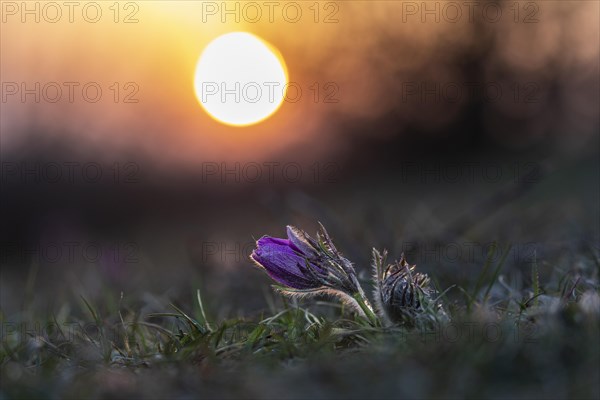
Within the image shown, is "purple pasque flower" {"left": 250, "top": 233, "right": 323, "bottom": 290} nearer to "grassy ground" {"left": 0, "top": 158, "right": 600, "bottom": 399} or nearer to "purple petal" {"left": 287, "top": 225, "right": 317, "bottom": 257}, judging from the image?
"purple petal" {"left": 287, "top": 225, "right": 317, "bottom": 257}

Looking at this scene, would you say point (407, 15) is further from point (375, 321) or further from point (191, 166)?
point (375, 321)

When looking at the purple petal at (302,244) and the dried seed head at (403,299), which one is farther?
the purple petal at (302,244)

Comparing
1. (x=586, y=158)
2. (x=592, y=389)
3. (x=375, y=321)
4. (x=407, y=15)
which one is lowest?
(x=586, y=158)

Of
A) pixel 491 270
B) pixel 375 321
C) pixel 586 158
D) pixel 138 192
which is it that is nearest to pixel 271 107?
pixel 138 192

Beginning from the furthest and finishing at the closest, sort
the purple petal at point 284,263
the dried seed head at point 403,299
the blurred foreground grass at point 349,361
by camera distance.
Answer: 1. the purple petal at point 284,263
2. the dried seed head at point 403,299
3. the blurred foreground grass at point 349,361

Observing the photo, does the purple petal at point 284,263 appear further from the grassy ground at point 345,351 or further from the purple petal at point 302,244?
the grassy ground at point 345,351

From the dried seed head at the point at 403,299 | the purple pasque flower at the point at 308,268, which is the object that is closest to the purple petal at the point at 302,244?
the purple pasque flower at the point at 308,268

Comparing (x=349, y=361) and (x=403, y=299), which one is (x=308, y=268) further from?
(x=349, y=361)
